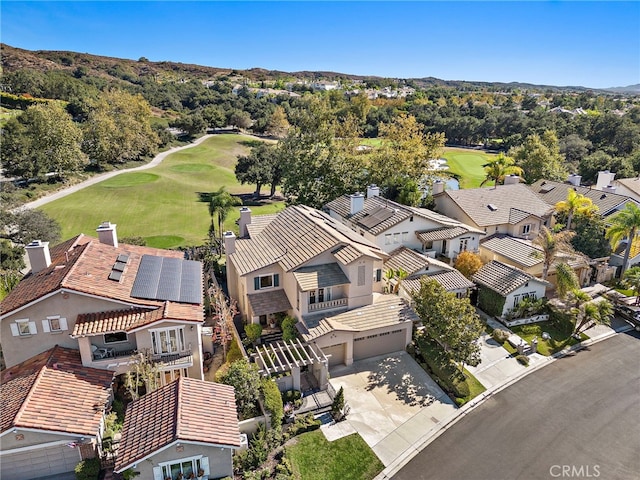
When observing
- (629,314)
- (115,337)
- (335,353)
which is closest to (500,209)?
(629,314)

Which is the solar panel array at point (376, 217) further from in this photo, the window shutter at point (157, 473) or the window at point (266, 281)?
the window shutter at point (157, 473)

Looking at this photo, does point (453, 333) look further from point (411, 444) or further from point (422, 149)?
point (422, 149)

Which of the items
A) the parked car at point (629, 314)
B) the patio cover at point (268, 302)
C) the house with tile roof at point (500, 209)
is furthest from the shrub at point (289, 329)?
the parked car at point (629, 314)

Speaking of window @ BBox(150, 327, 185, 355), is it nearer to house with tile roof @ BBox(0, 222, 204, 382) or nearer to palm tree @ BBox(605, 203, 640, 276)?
house with tile roof @ BBox(0, 222, 204, 382)

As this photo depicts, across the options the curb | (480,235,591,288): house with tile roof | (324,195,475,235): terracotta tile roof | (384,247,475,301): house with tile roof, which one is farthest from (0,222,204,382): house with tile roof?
(480,235,591,288): house with tile roof

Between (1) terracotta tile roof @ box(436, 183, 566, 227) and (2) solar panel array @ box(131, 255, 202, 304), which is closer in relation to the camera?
(2) solar panel array @ box(131, 255, 202, 304)

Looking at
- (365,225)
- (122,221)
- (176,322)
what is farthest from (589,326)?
(122,221)

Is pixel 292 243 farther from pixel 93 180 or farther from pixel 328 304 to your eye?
pixel 93 180
